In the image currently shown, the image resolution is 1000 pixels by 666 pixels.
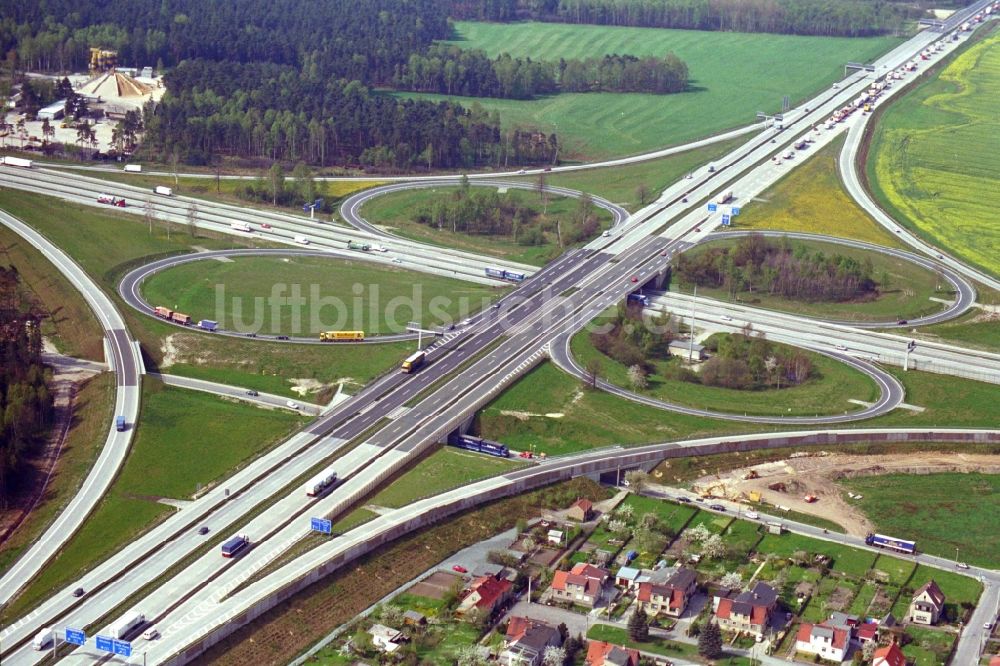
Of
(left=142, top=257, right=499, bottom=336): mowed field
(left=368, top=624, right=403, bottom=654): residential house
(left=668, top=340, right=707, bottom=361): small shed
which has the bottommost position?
(left=368, top=624, right=403, bottom=654): residential house

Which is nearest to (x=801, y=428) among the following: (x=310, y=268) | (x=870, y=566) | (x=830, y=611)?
(x=870, y=566)

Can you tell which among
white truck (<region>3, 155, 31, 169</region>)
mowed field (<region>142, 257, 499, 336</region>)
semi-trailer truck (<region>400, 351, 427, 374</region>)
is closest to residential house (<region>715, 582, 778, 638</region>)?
semi-trailer truck (<region>400, 351, 427, 374</region>)

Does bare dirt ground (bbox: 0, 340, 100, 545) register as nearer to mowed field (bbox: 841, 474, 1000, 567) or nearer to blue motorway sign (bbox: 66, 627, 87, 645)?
blue motorway sign (bbox: 66, 627, 87, 645)

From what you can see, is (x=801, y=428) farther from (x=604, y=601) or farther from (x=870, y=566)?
(x=604, y=601)

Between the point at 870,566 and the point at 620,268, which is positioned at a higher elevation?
the point at 620,268

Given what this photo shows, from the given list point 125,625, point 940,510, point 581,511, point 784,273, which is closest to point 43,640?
point 125,625

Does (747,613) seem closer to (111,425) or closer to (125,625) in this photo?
(125,625)
